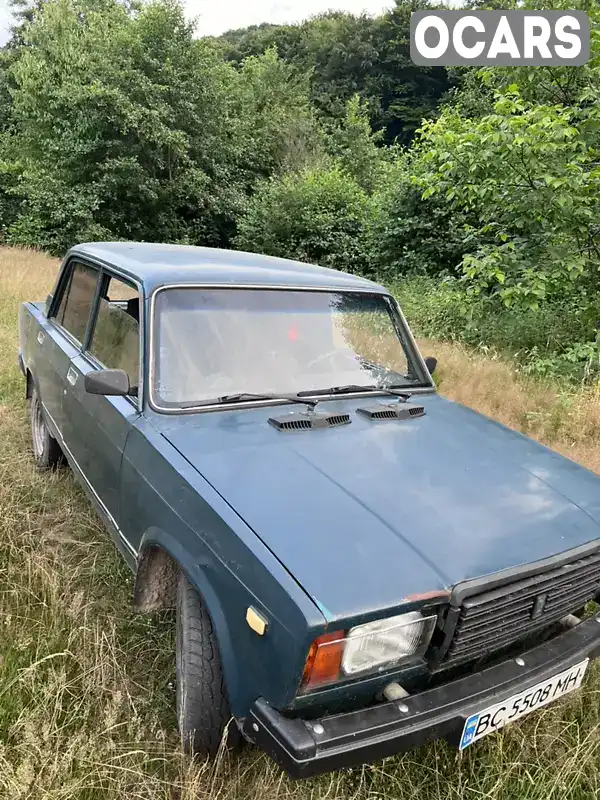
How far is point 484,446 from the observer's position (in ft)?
8.51

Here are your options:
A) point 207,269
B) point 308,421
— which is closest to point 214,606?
point 308,421

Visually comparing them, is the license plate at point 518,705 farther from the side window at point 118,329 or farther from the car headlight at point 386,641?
the side window at point 118,329

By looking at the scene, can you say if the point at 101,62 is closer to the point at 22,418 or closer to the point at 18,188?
the point at 18,188

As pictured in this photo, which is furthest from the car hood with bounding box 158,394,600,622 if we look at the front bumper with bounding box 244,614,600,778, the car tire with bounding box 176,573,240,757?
the car tire with bounding box 176,573,240,757

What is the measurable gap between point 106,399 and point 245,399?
2.36 ft

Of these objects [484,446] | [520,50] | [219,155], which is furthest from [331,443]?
[219,155]

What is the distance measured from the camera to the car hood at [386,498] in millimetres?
1688

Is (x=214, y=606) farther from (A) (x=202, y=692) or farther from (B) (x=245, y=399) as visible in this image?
(B) (x=245, y=399)

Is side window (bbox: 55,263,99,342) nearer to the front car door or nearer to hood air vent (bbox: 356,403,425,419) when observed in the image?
the front car door

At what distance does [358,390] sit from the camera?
291 centimetres

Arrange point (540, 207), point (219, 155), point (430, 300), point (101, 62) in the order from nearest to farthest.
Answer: point (540, 207), point (430, 300), point (101, 62), point (219, 155)

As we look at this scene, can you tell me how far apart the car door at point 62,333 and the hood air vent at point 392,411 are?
178cm

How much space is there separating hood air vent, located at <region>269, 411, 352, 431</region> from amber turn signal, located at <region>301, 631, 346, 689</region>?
Answer: 100 centimetres

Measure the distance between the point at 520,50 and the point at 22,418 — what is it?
644 cm
